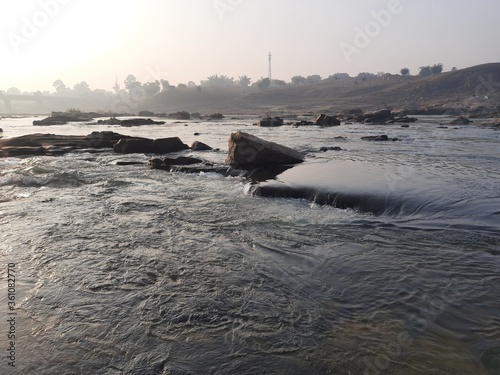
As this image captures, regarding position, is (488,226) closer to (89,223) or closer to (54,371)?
(54,371)

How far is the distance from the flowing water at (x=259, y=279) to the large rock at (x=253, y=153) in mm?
3589

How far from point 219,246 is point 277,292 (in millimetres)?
2076

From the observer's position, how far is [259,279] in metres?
5.89

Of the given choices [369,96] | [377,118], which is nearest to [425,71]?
[369,96]

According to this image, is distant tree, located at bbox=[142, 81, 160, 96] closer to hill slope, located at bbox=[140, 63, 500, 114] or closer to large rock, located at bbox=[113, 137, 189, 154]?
hill slope, located at bbox=[140, 63, 500, 114]

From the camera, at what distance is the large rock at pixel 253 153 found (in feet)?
50.9

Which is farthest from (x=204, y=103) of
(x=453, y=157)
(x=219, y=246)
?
(x=219, y=246)

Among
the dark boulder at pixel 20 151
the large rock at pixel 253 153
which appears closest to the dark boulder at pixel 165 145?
the dark boulder at pixel 20 151

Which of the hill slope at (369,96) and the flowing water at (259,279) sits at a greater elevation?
the hill slope at (369,96)

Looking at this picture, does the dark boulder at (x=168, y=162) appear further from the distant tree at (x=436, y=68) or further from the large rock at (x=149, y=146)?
the distant tree at (x=436, y=68)

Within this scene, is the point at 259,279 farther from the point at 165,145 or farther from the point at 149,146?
the point at 149,146

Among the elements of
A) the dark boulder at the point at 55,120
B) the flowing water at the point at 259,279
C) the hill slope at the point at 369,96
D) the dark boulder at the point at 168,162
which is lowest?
the flowing water at the point at 259,279

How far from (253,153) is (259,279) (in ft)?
32.9

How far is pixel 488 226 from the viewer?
26.1 feet
